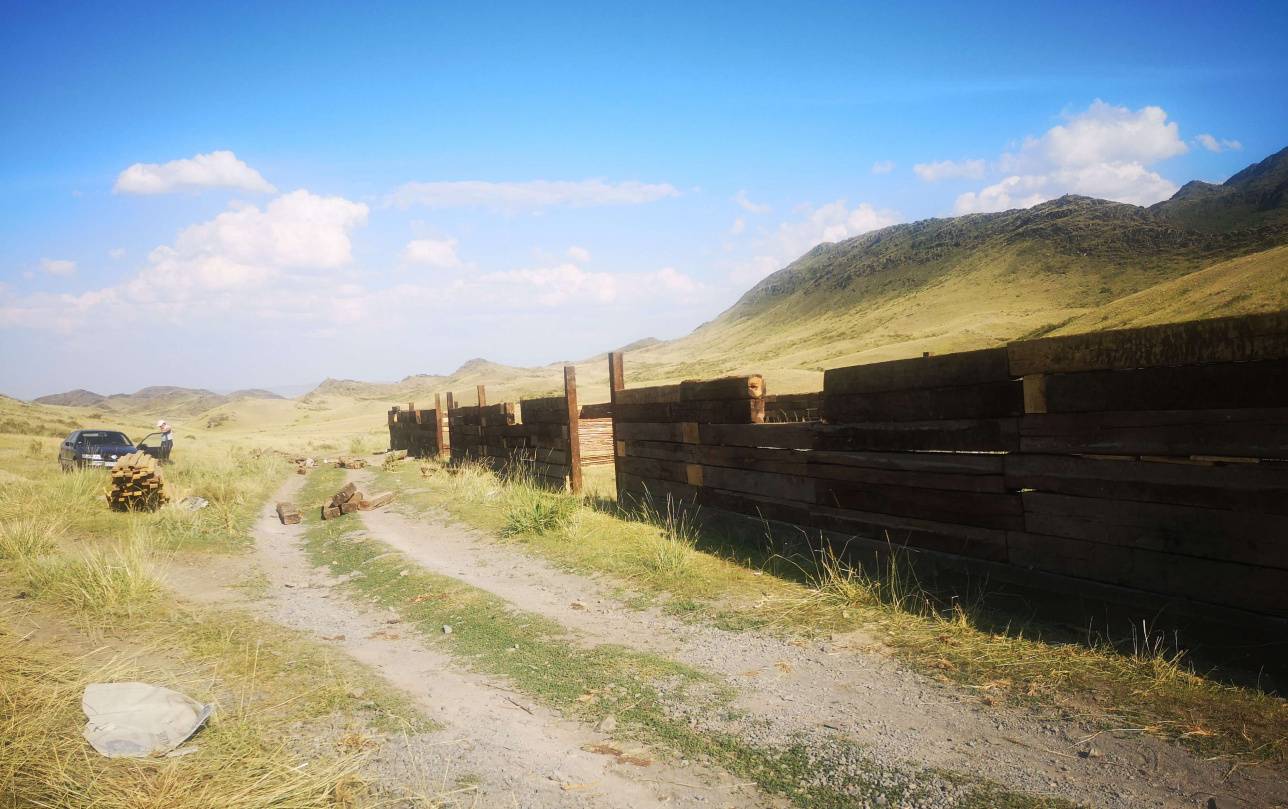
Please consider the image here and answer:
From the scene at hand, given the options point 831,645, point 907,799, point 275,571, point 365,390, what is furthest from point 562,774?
point 365,390

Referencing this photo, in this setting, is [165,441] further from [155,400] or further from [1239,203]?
[155,400]

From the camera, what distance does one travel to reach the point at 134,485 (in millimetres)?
11594

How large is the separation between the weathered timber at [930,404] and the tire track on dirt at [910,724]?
1.80 meters

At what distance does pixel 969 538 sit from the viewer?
5098mm

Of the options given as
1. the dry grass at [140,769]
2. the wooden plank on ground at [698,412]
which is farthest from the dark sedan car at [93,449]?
the dry grass at [140,769]

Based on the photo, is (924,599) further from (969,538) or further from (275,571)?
(275,571)

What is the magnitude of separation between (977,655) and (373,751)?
3.43 metres

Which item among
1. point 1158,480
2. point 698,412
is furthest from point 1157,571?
point 698,412

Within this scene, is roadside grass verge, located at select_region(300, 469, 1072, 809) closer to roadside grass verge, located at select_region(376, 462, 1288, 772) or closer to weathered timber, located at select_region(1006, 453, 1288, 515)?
roadside grass verge, located at select_region(376, 462, 1288, 772)

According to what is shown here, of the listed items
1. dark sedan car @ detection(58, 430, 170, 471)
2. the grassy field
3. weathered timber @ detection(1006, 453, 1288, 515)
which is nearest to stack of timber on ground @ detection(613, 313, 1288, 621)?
weathered timber @ detection(1006, 453, 1288, 515)

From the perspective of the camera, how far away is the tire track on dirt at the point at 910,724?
283 centimetres

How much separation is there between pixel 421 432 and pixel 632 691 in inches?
817

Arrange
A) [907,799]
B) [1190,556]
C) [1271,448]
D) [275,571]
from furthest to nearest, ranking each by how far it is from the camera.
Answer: [275,571] → [1190,556] → [1271,448] → [907,799]

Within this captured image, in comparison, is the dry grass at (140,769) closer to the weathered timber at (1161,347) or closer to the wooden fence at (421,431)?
the weathered timber at (1161,347)
